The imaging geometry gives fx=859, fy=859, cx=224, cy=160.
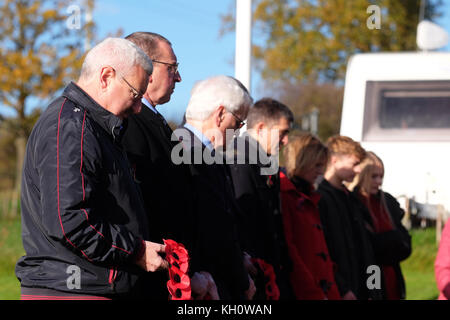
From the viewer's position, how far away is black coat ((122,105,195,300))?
3689 mm

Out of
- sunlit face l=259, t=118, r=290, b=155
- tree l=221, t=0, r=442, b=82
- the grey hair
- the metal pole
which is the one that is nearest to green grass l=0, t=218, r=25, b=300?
the metal pole

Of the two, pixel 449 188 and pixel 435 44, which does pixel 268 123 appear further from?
pixel 435 44

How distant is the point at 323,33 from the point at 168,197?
2351cm

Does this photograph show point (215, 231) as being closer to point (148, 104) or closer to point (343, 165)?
point (148, 104)

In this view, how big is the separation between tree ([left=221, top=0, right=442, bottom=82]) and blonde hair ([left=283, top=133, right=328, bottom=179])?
65.4 ft

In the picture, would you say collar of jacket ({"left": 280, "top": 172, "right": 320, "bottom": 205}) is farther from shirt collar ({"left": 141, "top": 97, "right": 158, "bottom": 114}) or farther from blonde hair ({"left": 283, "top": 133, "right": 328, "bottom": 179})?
shirt collar ({"left": 141, "top": 97, "right": 158, "bottom": 114})

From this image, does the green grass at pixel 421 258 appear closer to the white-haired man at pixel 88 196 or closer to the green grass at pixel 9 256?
the green grass at pixel 9 256

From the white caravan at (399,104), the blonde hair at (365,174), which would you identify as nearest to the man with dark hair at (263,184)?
the blonde hair at (365,174)

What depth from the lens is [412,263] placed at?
1223 cm

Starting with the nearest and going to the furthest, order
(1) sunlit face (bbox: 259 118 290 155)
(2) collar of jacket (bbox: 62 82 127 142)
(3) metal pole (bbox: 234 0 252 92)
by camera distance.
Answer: (2) collar of jacket (bbox: 62 82 127 142)
(1) sunlit face (bbox: 259 118 290 155)
(3) metal pole (bbox: 234 0 252 92)

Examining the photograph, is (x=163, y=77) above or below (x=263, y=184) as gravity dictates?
above

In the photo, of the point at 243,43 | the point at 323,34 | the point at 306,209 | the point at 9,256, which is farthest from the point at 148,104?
the point at 323,34

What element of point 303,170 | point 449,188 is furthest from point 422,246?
point 303,170
